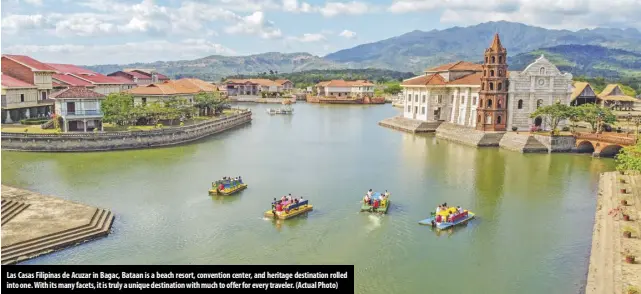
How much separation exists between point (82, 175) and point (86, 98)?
14.0 metres

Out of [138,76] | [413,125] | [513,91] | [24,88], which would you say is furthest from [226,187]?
[138,76]

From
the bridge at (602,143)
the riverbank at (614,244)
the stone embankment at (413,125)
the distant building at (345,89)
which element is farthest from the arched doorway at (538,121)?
the distant building at (345,89)

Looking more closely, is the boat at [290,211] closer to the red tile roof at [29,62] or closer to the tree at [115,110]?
the tree at [115,110]

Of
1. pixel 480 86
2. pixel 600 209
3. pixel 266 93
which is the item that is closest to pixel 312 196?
pixel 600 209

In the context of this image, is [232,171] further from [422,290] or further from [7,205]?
[422,290]

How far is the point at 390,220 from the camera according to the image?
2627 centimetres

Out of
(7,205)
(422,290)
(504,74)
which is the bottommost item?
(422,290)

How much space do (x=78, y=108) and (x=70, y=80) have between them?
22.3 m

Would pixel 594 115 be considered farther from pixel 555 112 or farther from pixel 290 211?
pixel 290 211

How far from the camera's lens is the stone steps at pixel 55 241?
19500 millimetres

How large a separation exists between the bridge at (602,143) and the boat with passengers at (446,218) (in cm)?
2372

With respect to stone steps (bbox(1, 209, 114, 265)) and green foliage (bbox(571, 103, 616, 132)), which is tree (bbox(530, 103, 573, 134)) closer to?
green foliage (bbox(571, 103, 616, 132))

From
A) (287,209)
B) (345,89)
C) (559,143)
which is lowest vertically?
(287,209)

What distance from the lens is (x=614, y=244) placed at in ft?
66.2
